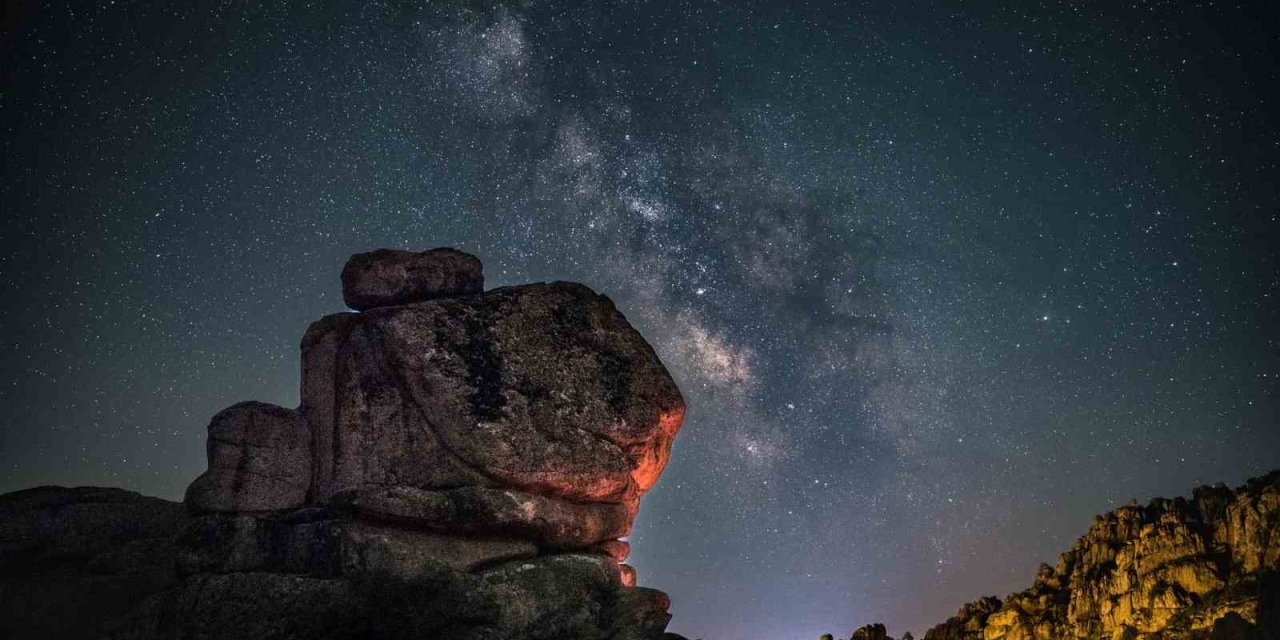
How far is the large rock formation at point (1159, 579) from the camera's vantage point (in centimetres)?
4166

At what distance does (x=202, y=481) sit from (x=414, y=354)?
7342mm

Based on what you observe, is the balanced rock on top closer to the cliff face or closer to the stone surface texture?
the stone surface texture

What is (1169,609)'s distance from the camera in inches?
1812

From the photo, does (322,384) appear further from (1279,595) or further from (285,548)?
(1279,595)

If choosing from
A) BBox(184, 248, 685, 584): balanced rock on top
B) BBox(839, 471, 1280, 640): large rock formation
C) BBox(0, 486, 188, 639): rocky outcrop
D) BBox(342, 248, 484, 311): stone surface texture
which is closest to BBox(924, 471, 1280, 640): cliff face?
BBox(839, 471, 1280, 640): large rock formation

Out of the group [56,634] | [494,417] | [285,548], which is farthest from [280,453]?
[56,634]

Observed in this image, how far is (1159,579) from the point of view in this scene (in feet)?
155

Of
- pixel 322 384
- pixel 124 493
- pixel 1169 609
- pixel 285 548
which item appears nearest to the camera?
pixel 285 548

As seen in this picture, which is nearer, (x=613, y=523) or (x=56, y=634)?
(x=56, y=634)

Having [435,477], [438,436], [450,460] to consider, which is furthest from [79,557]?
[450,460]

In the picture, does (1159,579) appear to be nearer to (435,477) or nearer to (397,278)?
(435,477)

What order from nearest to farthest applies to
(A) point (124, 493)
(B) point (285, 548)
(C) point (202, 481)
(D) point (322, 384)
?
(B) point (285, 548), (C) point (202, 481), (D) point (322, 384), (A) point (124, 493)

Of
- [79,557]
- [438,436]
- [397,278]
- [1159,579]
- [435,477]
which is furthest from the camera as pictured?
[1159,579]

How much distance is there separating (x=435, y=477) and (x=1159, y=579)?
50056 millimetres
